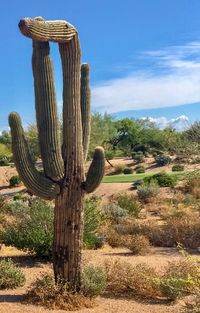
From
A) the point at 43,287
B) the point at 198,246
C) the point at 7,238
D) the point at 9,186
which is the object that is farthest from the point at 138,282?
the point at 9,186

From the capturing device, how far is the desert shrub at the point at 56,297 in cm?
814

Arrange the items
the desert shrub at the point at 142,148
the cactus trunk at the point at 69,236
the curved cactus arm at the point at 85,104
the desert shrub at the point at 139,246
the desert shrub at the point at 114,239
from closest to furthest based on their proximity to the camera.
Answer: the cactus trunk at the point at 69,236
the curved cactus arm at the point at 85,104
the desert shrub at the point at 139,246
the desert shrub at the point at 114,239
the desert shrub at the point at 142,148

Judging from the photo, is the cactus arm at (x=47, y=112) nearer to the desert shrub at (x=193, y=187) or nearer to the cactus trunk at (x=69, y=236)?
the cactus trunk at (x=69, y=236)

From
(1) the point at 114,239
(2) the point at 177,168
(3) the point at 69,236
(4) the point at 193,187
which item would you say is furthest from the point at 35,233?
(2) the point at 177,168

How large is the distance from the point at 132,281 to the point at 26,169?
8.68 feet

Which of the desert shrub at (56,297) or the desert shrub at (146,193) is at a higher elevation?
the desert shrub at (56,297)

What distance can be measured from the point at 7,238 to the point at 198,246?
5.43 metres

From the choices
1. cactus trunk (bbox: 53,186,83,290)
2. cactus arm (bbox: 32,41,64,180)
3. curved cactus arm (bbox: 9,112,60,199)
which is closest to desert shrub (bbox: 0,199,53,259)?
cactus trunk (bbox: 53,186,83,290)

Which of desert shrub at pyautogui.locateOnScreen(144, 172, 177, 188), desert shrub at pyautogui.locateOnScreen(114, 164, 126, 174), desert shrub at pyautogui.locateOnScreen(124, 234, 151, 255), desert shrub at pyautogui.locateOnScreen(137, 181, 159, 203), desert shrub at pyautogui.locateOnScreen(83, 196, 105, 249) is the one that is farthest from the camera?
desert shrub at pyautogui.locateOnScreen(114, 164, 126, 174)

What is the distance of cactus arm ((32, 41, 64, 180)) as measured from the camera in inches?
336

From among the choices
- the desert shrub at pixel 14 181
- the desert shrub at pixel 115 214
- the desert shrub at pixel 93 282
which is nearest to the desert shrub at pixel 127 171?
the desert shrub at pixel 14 181

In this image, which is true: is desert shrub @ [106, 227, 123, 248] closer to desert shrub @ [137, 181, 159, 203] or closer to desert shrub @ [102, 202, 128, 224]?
desert shrub @ [102, 202, 128, 224]

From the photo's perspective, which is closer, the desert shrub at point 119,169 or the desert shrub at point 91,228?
the desert shrub at point 91,228

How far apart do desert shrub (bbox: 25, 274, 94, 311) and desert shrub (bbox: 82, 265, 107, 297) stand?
0.46 feet
